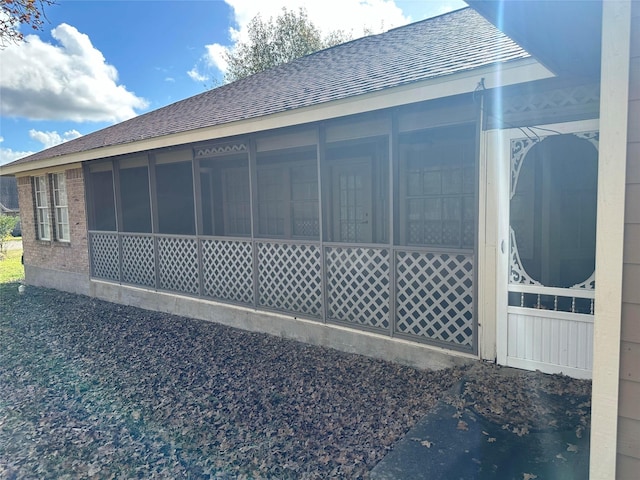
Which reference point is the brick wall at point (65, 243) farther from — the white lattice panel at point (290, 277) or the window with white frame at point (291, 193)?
the white lattice panel at point (290, 277)

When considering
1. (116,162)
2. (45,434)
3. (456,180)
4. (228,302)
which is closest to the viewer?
(45,434)

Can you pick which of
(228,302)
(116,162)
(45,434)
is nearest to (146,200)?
(116,162)

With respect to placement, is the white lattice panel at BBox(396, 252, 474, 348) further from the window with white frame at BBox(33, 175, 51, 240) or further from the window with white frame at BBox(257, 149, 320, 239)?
the window with white frame at BBox(33, 175, 51, 240)

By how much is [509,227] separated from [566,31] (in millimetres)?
2005

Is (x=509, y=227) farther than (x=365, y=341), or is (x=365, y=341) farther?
(x=365, y=341)

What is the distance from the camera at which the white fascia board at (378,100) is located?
11.8ft

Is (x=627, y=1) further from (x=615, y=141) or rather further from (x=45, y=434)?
(x=45, y=434)

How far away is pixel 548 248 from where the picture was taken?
5129 millimetres

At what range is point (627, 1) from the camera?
1734 millimetres

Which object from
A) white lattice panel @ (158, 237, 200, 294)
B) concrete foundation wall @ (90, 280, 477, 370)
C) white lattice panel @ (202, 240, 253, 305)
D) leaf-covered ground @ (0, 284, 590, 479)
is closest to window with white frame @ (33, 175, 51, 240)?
concrete foundation wall @ (90, 280, 477, 370)

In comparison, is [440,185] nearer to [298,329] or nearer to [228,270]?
[298,329]

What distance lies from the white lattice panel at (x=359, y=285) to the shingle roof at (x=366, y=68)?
A: 6.40ft

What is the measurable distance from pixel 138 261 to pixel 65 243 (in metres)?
3.27

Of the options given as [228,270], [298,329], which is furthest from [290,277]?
[228,270]
